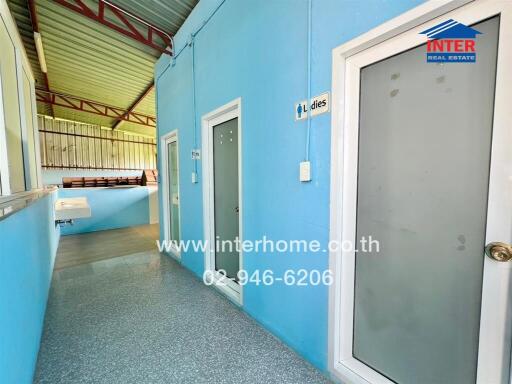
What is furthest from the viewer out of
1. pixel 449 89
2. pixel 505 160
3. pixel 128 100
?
pixel 128 100

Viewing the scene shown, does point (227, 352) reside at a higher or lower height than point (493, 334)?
lower

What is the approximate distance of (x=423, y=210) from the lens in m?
1.08

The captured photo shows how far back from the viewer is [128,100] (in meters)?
6.99

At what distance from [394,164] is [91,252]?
4926mm

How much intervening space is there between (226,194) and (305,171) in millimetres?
1330

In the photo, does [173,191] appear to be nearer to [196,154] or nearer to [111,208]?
[196,154]

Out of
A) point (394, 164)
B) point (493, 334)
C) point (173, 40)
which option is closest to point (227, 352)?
point (493, 334)

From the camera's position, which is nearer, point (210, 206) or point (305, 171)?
point (305, 171)

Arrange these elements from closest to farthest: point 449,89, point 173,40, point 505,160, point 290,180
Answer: point 505,160 < point 449,89 < point 290,180 < point 173,40

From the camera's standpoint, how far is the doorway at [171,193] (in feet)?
12.3

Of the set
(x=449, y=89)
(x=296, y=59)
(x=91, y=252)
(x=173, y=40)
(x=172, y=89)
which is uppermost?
(x=173, y=40)

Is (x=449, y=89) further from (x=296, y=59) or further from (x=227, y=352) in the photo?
(x=227, y=352)

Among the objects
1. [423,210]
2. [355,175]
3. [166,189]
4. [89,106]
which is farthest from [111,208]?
[423,210]

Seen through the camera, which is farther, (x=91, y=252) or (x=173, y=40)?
(x=91, y=252)
